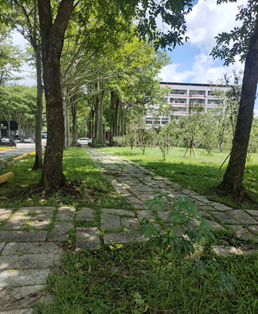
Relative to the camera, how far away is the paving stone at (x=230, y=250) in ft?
7.70

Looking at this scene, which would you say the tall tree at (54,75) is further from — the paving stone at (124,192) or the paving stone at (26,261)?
the paving stone at (26,261)

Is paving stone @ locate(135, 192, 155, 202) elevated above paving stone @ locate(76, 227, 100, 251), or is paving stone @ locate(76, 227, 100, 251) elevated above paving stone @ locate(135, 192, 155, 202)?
paving stone @ locate(76, 227, 100, 251)

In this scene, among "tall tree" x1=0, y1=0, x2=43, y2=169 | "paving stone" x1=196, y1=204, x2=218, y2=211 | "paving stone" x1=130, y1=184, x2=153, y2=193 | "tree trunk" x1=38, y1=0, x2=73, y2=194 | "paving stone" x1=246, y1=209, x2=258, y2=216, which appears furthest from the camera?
"tall tree" x1=0, y1=0, x2=43, y2=169

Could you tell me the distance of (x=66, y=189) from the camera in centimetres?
423

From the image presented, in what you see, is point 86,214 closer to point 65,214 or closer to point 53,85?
point 65,214

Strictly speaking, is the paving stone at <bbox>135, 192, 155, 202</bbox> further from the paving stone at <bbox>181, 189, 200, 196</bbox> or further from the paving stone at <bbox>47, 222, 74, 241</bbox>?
the paving stone at <bbox>47, 222, 74, 241</bbox>

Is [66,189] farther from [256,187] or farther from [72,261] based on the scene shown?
[256,187]

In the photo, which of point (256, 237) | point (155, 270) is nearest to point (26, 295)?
point (155, 270)

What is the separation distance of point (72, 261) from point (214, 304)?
1.26 m

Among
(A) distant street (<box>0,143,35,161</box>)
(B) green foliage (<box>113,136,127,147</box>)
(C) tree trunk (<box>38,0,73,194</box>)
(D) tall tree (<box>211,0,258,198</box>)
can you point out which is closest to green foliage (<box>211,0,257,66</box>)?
(D) tall tree (<box>211,0,258,198</box>)

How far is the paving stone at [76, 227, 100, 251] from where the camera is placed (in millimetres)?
2375

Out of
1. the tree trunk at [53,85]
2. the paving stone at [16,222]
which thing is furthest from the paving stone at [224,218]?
the tree trunk at [53,85]

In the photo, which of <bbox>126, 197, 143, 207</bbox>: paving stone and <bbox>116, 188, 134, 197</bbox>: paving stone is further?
<bbox>116, 188, 134, 197</bbox>: paving stone

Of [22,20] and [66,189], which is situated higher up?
[22,20]
